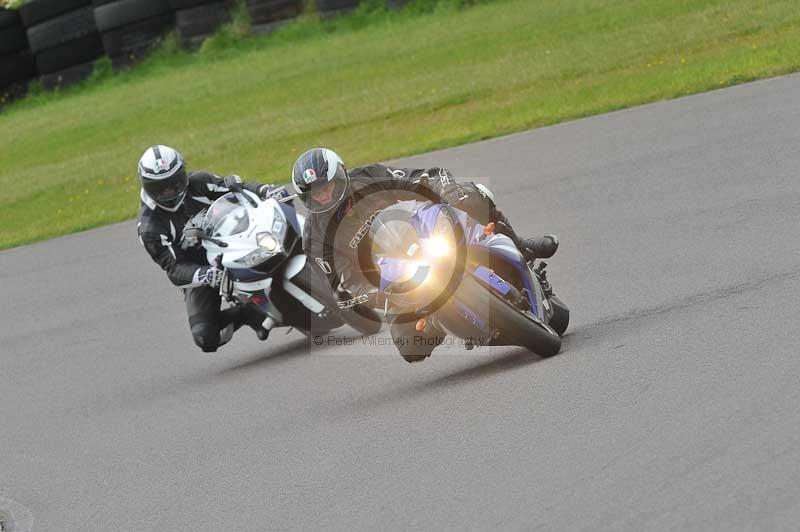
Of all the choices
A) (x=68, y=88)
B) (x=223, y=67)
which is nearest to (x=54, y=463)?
(x=223, y=67)

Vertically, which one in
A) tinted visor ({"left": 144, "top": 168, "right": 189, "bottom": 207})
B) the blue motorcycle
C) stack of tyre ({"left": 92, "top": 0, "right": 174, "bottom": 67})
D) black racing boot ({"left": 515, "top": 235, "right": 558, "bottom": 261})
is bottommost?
stack of tyre ({"left": 92, "top": 0, "right": 174, "bottom": 67})

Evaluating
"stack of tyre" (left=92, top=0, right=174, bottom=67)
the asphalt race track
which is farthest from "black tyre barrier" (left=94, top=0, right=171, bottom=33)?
the asphalt race track

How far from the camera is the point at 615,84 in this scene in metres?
17.0

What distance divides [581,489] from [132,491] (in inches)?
105

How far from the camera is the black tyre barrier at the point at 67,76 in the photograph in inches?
1165

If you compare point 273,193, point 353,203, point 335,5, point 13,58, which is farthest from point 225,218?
point 13,58

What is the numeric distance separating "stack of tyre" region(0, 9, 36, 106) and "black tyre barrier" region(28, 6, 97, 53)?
0.37 m

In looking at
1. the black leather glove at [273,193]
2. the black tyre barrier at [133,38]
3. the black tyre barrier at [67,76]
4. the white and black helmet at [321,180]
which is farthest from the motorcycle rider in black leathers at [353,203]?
the black tyre barrier at [67,76]

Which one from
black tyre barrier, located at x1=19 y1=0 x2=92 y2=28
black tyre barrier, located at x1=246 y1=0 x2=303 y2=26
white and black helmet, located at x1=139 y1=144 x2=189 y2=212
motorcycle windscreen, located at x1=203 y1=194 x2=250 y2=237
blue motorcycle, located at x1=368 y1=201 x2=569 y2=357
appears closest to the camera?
blue motorcycle, located at x1=368 y1=201 x2=569 y2=357

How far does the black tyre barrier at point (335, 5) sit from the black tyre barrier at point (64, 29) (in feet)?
16.1

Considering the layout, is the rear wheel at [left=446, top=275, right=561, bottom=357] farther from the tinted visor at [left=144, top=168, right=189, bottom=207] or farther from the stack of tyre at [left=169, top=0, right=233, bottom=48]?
the stack of tyre at [left=169, top=0, right=233, bottom=48]

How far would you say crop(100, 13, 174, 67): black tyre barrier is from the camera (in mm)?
28062

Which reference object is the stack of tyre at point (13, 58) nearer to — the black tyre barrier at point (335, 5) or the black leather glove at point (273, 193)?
the black tyre barrier at point (335, 5)

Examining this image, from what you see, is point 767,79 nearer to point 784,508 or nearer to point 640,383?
point 640,383
